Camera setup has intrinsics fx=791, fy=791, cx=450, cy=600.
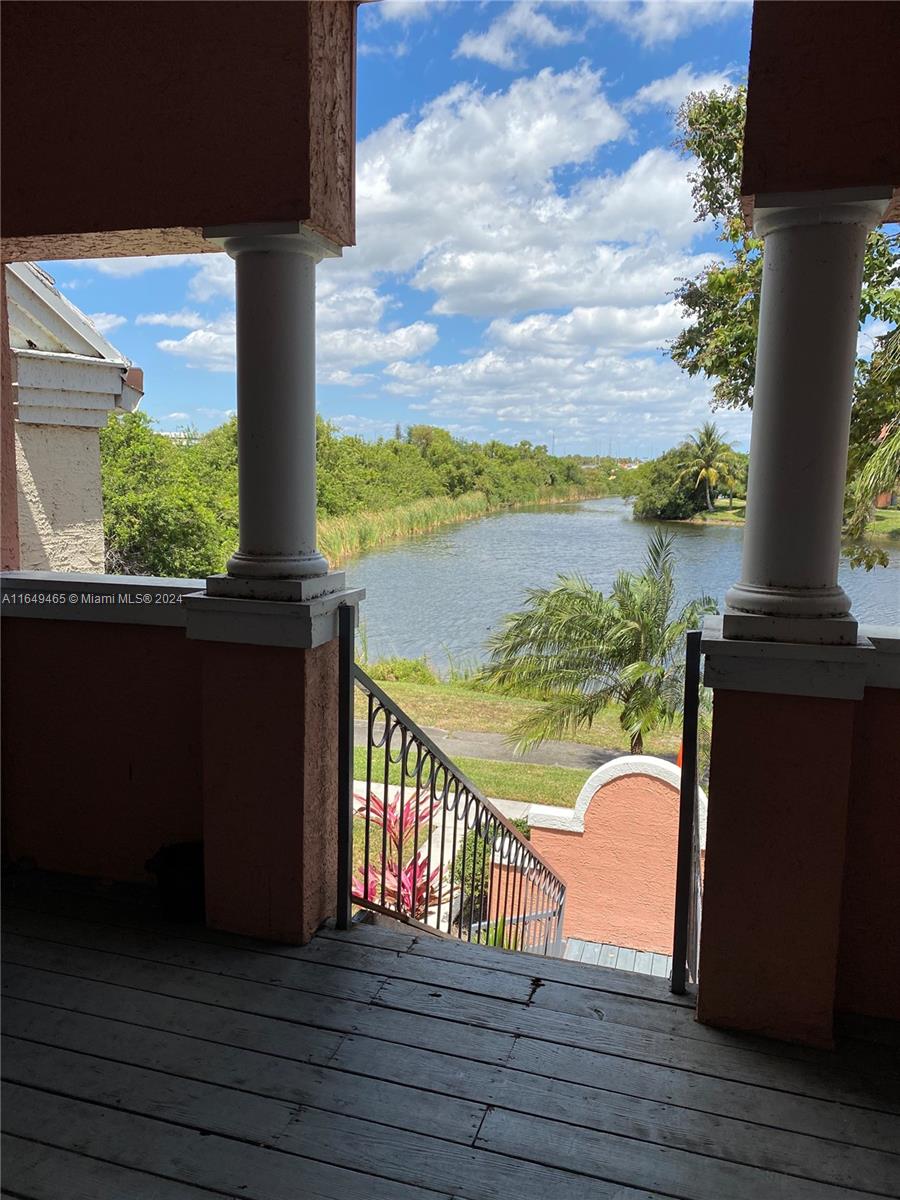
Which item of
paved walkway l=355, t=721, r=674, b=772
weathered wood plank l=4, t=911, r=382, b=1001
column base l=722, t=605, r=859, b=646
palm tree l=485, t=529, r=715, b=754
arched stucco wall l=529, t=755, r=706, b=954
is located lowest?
paved walkway l=355, t=721, r=674, b=772

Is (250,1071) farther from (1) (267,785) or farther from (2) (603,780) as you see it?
(2) (603,780)

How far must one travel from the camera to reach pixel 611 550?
11.2m

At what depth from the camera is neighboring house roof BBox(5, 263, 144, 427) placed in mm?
3027

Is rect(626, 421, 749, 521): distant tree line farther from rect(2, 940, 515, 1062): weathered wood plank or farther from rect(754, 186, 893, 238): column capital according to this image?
rect(2, 940, 515, 1062): weathered wood plank

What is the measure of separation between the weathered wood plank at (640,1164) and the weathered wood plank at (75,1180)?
1.90 feet

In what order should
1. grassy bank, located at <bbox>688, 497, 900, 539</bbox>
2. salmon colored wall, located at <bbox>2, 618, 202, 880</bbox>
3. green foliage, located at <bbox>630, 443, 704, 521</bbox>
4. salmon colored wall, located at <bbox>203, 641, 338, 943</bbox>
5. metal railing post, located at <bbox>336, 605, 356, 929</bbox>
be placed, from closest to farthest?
1. salmon colored wall, located at <bbox>203, 641, 338, 943</bbox>
2. metal railing post, located at <bbox>336, 605, 356, 929</bbox>
3. salmon colored wall, located at <bbox>2, 618, 202, 880</bbox>
4. grassy bank, located at <bbox>688, 497, 900, 539</bbox>
5. green foliage, located at <bbox>630, 443, 704, 521</bbox>

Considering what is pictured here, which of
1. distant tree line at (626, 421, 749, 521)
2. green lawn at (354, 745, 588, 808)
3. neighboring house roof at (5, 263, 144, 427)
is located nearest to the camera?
neighboring house roof at (5, 263, 144, 427)

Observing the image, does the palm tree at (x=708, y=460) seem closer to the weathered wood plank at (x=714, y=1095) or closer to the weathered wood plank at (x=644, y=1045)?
the weathered wood plank at (x=644, y=1045)

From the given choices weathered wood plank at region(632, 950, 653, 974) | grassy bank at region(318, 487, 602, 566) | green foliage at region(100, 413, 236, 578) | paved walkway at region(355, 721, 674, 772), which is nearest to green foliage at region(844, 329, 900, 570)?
weathered wood plank at region(632, 950, 653, 974)

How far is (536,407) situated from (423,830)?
25.7ft

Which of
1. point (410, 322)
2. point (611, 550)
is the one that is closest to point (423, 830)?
point (611, 550)

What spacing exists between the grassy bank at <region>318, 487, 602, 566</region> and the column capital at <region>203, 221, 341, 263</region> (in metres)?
1.36

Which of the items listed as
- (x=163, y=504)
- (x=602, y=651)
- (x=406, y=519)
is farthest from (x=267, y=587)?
(x=602, y=651)

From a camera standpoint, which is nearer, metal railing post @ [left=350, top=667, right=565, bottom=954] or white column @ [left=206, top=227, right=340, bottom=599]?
white column @ [left=206, top=227, right=340, bottom=599]
